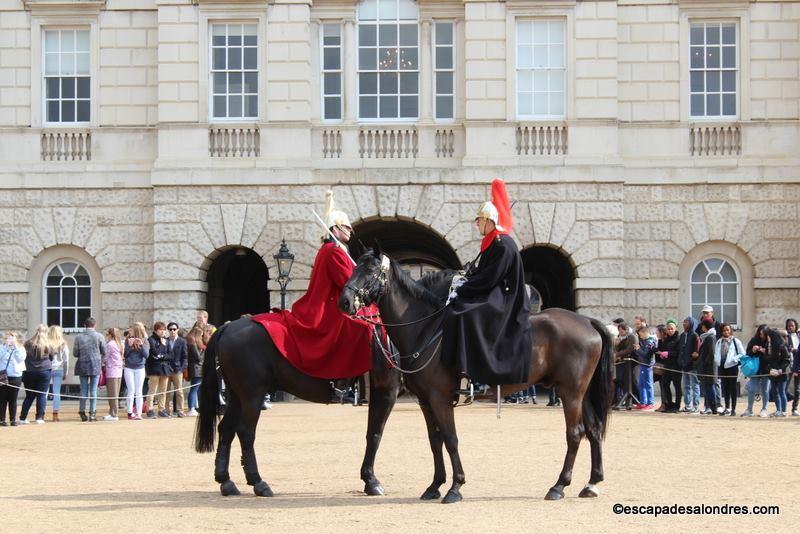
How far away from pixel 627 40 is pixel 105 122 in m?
10.5

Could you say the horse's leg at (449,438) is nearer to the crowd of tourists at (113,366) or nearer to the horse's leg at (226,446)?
the horse's leg at (226,446)

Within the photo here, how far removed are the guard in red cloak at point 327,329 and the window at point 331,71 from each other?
49.4ft

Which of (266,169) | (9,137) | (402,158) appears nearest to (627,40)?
(402,158)

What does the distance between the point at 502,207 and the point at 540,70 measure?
50.6ft

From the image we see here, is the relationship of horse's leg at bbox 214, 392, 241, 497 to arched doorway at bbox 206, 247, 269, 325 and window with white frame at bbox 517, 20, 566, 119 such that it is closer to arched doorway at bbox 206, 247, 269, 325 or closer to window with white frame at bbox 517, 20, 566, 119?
arched doorway at bbox 206, 247, 269, 325

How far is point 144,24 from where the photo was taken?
28.5 m

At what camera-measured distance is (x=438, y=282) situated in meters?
12.7

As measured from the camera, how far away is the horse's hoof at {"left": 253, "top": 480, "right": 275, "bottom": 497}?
41.7 feet

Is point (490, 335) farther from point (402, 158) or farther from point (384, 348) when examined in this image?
point (402, 158)

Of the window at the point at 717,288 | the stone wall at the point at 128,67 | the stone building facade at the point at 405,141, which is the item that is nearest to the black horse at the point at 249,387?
the stone building facade at the point at 405,141

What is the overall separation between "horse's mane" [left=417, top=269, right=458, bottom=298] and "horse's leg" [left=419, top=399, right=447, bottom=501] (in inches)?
38.6

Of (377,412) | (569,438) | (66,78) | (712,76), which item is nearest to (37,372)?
(66,78)

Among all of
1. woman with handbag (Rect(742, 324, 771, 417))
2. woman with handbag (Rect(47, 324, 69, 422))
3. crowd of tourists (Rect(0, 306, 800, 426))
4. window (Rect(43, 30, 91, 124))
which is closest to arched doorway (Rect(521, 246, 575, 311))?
crowd of tourists (Rect(0, 306, 800, 426))

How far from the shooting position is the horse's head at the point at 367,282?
1191 cm
